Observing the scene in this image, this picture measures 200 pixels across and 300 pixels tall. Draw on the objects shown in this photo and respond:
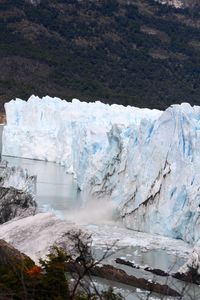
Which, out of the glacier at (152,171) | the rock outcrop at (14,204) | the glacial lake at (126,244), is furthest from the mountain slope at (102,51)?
the rock outcrop at (14,204)

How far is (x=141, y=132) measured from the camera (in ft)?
66.7

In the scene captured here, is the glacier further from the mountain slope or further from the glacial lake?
the mountain slope

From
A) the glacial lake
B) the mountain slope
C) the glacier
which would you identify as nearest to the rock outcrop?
the glacial lake

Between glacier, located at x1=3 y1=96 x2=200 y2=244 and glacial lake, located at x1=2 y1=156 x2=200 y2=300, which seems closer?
glacial lake, located at x1=2 y1=156 x2=200 y2=300

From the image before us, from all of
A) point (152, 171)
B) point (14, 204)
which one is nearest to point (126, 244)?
point (14, 204)

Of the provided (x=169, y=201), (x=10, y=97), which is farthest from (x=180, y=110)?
(x=10, y=97)

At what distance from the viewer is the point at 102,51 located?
270 ft

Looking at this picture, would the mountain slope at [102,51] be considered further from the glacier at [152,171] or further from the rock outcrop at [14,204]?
the rock outcrop at [14,204]

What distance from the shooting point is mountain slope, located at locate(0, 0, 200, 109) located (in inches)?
2815

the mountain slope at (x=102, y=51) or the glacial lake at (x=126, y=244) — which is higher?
the mountain slope at (x=102, y=51)

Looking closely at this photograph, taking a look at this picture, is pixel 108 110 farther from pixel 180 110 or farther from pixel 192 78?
pixel 192 78

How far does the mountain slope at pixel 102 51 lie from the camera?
7150cm

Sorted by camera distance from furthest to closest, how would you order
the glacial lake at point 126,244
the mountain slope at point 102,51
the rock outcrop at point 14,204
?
the mountain slope at point 102,51 → the rock outcrop at point 14,204 → the glacial lake at point 126,244

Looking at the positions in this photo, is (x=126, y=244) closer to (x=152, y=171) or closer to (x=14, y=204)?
(x=14, y=204)
